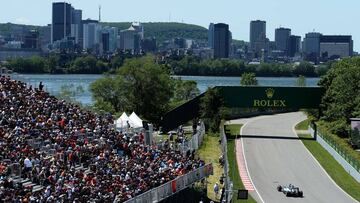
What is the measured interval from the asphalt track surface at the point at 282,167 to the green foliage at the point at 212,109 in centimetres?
344

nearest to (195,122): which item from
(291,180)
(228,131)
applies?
(228,131)

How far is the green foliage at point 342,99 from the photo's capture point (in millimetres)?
82250

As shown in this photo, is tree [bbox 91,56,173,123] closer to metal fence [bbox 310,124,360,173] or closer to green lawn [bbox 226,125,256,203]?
green lawn [bbox 226,125,256,203]

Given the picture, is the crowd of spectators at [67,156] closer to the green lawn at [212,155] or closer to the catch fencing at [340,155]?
the green lawn at [212,155]

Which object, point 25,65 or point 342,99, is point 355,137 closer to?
point 342,99

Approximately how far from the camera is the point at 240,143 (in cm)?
7938

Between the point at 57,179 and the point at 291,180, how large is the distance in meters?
29.2

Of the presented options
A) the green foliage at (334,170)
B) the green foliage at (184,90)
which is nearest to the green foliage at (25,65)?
the green foliage at (184,90)

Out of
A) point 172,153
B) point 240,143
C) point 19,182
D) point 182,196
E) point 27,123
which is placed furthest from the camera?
point 240,143

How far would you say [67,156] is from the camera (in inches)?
1560

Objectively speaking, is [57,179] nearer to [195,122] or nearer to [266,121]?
[195,122]

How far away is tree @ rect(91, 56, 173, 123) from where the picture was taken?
93562mm

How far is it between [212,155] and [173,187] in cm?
2265

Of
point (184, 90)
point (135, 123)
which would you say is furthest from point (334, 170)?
point (184, 90)
